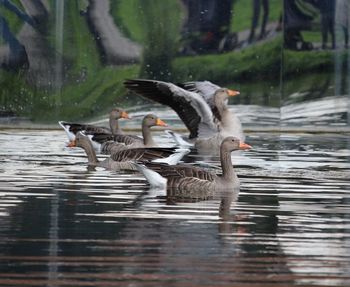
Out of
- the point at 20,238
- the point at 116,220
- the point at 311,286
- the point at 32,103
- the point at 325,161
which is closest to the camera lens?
the point at 311,286

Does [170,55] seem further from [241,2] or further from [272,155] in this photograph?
A: [272,155]

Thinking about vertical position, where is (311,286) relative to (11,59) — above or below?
below

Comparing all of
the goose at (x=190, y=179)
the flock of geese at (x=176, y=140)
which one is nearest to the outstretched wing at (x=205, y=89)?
the flock of geese at (x=176, y=140)

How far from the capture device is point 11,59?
31266mm

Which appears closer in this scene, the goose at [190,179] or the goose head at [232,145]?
the goose at [190,179]

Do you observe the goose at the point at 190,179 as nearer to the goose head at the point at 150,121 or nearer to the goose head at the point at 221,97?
the goose head at the point at 150,121

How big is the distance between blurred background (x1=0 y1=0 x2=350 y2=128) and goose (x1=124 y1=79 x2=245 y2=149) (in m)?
5.53

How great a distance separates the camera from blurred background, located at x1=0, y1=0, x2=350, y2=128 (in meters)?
31.1

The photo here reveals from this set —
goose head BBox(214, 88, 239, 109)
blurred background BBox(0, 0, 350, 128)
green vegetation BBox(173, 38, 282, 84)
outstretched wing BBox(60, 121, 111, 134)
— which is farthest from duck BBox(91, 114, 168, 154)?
green vegetation BBox(173, 38, 282, 84)

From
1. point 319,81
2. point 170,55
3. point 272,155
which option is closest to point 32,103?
point 170,55

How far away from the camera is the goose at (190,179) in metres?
15.9

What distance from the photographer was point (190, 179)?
52.3ft

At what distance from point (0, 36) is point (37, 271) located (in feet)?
70.2

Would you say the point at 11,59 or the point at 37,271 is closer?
the point at 37,271
